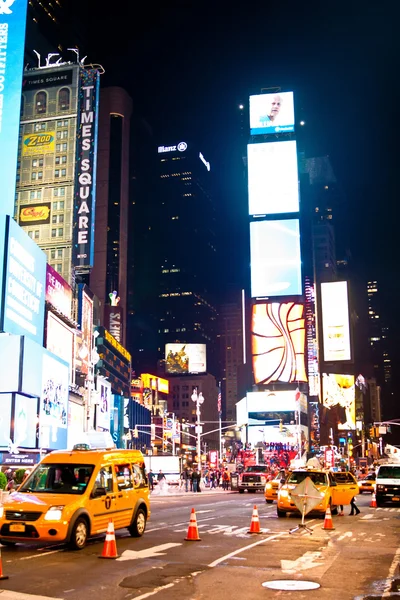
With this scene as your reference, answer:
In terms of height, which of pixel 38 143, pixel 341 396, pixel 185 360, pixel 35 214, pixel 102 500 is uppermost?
pixel 38 143

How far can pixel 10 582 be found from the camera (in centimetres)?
991

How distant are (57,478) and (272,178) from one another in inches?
4952

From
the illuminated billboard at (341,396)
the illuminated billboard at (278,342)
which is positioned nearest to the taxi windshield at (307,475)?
the illuminated billboard at (278,342)

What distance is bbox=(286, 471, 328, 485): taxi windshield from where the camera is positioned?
23.0 m

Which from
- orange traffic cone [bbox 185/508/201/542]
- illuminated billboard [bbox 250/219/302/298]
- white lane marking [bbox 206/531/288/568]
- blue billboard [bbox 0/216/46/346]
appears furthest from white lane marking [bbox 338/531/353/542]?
illuminated billboard [bbox 250/219/302/298]

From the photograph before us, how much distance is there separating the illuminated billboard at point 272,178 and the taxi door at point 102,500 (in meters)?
120

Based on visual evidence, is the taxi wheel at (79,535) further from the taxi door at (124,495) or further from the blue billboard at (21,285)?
the blue billboard at (21,285)

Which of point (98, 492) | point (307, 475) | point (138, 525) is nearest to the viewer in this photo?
point (98, 492)

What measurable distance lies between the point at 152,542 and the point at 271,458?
266 ft

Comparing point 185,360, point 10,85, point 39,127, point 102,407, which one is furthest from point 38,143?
point 185,360

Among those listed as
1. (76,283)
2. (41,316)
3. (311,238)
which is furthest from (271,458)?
(311,238)

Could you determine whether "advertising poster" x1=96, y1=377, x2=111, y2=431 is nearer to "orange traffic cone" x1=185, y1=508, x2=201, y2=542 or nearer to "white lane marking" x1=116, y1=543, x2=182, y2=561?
"orange traffic cone" x1=185, y1=508, x2=201, y2=542

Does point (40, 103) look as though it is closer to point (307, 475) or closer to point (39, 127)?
point (39, 127)

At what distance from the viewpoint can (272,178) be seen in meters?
136
